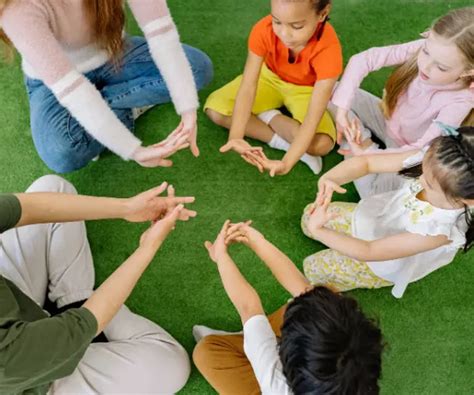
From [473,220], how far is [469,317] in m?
0.48

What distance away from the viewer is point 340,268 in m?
1.35

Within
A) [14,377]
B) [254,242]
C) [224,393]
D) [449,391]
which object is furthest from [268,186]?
[14,377]

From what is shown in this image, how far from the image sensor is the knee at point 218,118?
158 cm

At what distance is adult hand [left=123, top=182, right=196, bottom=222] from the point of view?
4.07ft

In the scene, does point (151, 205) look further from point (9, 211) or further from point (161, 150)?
point (9, 211)

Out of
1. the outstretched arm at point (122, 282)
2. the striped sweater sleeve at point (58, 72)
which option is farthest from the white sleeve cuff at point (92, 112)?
the outstretched arm at point (122, 282)

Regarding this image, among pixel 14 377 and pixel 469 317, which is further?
pixel 469 317

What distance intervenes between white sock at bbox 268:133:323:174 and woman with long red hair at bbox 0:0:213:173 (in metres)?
0.26

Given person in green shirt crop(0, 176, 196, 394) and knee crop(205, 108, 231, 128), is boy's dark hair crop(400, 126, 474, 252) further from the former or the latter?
knee crop(205, 108, 231, 128)

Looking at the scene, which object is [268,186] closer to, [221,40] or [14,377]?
[221,40]

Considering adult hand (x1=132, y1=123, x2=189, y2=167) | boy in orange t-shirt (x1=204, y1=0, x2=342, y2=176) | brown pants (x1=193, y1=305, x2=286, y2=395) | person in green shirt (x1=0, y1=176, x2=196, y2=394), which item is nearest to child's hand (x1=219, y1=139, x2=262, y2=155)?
boy in orange t-shirt (x1=204, y1=0, x2=342, y2=176)

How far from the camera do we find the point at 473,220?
1089 mm

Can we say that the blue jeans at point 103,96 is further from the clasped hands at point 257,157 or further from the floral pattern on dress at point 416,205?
the floral pattern on dress at point 416,205

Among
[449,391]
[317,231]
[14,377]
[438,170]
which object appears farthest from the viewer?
[449,391]
